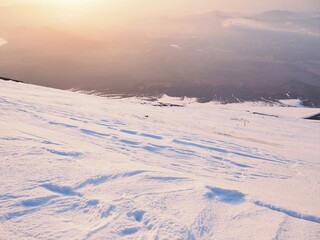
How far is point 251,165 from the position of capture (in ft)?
23.6

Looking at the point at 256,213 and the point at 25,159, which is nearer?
the point at 256,213

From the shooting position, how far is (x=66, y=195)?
3.70 meters

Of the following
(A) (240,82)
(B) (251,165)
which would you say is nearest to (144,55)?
(A) (240,82)

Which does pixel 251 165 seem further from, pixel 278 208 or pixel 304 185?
pixel 278 208

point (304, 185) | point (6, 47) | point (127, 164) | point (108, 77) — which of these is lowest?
point (304, 185)

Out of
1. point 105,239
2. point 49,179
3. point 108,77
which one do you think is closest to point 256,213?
point 105,239

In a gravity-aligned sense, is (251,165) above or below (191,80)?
below

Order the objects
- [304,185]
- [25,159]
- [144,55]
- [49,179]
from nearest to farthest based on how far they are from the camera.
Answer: [49,179] → [25,159] → [304,185] → [144,55]

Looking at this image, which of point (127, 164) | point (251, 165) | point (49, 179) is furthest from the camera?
point (251, 165)

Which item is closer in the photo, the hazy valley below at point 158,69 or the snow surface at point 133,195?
the snow surface at point 133,195

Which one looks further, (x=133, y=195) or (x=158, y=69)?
(x=158, y=69)

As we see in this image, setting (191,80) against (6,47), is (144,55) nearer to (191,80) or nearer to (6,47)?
(191,80)

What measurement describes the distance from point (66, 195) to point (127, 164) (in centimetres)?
158

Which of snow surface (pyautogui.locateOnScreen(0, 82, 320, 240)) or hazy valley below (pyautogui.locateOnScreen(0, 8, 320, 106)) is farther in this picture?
hazy valley below (pyautogui.locateOnScreen(0, 8, 320, 106))
